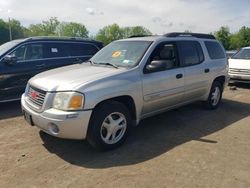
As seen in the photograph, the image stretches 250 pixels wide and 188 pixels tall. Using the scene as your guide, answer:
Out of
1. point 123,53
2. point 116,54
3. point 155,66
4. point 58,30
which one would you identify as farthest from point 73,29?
point 155,66

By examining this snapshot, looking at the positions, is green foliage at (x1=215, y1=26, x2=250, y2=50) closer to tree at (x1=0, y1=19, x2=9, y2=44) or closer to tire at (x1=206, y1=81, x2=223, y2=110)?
tire at (x1=206, y1=81, x2=223, y2=110)

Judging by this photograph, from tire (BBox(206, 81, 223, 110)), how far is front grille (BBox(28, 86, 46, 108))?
399 centimetres

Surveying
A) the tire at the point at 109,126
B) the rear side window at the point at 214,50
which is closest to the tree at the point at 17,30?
the rear side window at the point at 214,50

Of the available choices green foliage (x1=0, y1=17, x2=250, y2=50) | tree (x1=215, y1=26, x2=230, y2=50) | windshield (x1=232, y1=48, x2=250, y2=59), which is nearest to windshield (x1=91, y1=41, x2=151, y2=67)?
windshield (x1=232, y1=48, x2=250, y2=59)

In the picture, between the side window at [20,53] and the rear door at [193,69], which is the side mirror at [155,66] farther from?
the side window at [20,53]

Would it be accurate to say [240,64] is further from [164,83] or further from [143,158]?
[143,158]

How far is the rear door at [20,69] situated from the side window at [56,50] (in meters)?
0.17

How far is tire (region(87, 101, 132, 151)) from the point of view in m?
4.14

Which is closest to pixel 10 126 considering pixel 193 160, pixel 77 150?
pixel 77 150

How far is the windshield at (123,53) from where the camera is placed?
16.2ft

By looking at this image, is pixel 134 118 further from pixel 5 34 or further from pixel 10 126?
pixel 5 34

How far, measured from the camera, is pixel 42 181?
139 inches

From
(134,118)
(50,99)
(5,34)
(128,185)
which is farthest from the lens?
(5,34)

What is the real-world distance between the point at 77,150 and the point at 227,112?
3877 millimetres
